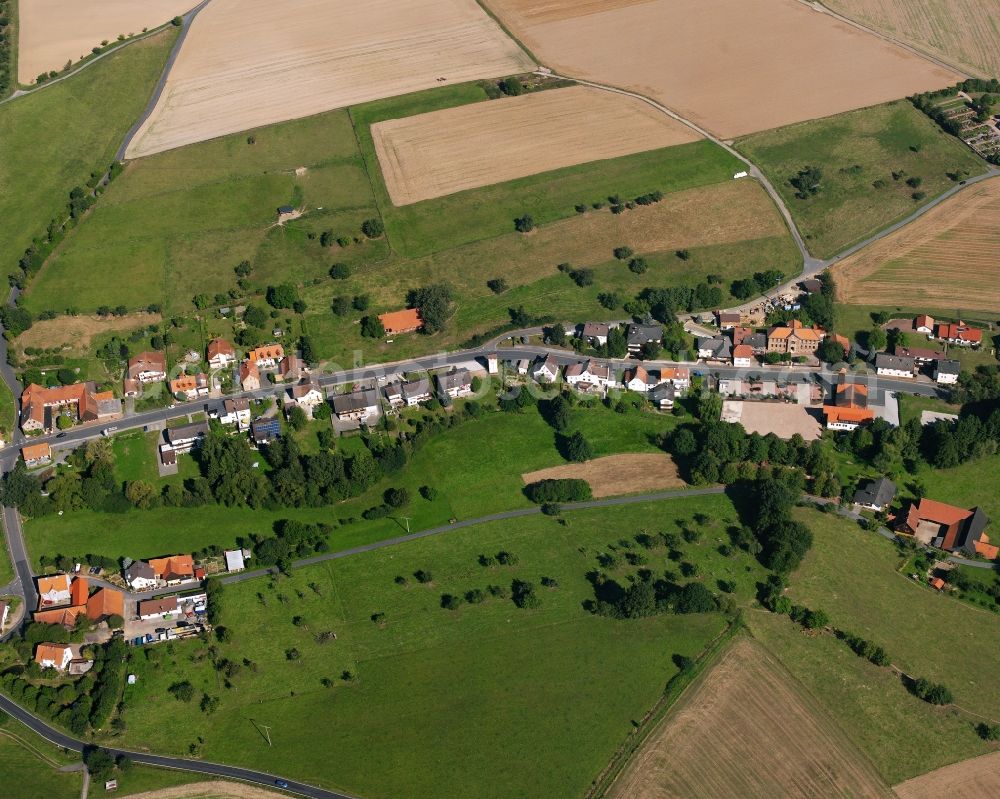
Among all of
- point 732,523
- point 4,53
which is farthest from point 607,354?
point 4,53

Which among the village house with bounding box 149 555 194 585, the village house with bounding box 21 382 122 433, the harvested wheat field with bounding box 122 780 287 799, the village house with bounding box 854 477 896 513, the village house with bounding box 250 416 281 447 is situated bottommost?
the village house with bounding box 854 477 896 513

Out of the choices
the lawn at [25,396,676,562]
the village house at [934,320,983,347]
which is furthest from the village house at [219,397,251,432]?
the village house at [934,320,983,347]

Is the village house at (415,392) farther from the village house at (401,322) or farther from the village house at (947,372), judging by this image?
the village house at (947,372)

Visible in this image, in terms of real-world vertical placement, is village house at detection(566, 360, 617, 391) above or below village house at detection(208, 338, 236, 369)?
below

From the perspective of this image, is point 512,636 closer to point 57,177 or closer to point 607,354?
point 607,354

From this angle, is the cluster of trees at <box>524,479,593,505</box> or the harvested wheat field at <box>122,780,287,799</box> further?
the cluster of trees at <box>524,479,593,505</box>

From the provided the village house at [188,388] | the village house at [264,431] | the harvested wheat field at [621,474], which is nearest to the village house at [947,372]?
the harvested wheat field at [621,474]

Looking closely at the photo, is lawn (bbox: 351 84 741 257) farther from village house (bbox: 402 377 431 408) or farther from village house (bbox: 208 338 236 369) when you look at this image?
village house (bbox: 208 338 236 369)
